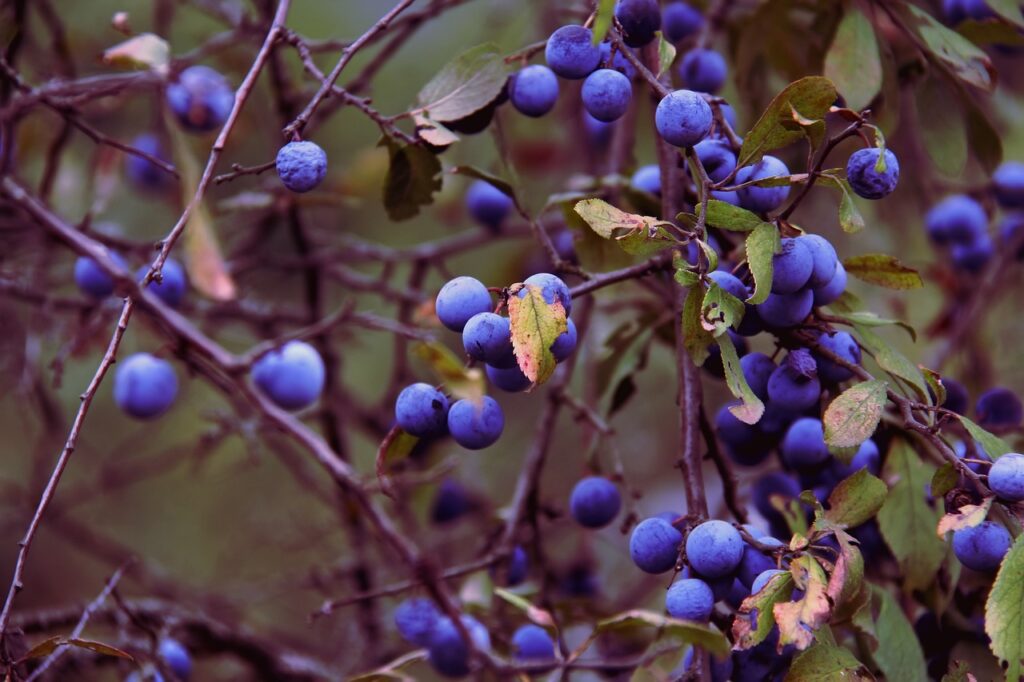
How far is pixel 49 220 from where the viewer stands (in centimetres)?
99

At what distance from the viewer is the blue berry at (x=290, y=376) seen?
113 centimetres

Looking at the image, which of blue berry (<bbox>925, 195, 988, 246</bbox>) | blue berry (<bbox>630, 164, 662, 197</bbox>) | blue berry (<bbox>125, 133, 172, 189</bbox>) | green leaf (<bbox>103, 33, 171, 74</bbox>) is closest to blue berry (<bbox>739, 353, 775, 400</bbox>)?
blue berry (<bbox>630, 164, 662, 197</bbox>)

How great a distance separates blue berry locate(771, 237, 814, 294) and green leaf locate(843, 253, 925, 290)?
0.13 m

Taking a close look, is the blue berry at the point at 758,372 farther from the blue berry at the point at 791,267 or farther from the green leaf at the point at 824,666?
the green leaf at the point at 824,666

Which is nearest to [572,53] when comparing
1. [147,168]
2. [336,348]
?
[336,348]

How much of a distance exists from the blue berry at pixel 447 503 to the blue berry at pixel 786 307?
0.83 meters

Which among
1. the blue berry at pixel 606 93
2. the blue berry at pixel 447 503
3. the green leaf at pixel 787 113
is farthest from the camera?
the blue berry at pixel 447 503

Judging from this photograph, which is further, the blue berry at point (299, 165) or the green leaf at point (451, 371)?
the blue berry at point (299, 165)

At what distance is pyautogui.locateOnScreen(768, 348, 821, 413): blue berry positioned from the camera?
84 centimetres

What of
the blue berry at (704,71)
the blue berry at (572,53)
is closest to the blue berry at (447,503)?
the blue berry at (704,71)

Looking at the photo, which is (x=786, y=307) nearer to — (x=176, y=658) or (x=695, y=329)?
(x=695, y=329)

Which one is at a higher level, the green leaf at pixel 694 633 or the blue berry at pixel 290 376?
the green leaf at pixel 694 633

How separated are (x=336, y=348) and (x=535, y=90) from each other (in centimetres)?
72

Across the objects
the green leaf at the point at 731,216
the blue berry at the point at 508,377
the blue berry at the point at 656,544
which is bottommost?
the blue berry at the point at 656,544
